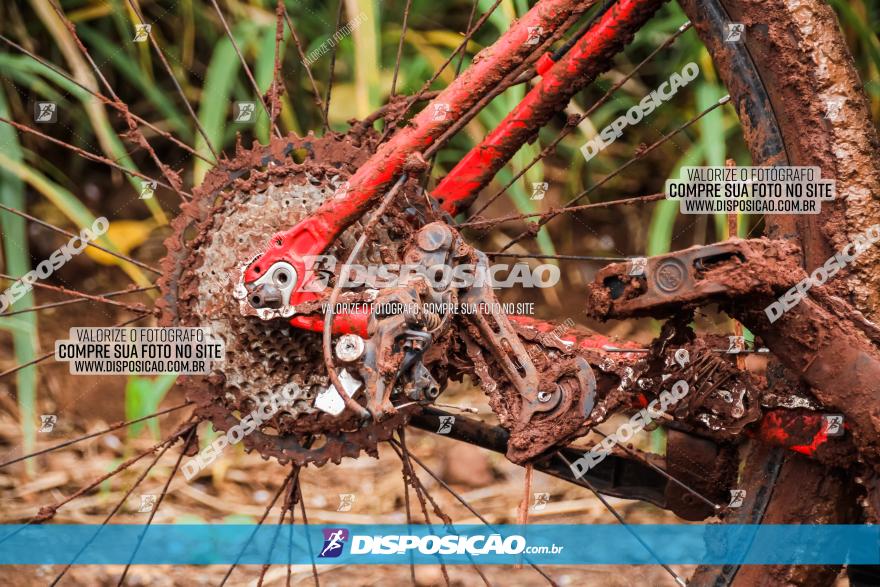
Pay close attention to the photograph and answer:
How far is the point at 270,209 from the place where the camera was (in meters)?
1.46

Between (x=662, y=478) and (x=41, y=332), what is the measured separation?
1.45m

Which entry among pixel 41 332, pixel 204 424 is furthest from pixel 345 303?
pixel 41 332

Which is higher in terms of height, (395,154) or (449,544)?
(395,154)
